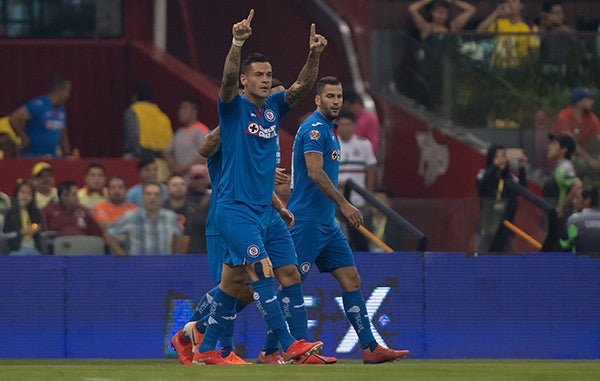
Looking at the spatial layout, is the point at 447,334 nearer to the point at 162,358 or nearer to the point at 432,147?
the point at 162,358

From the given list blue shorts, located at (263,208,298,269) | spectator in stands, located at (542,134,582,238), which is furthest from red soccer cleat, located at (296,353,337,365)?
spectator in stands, located at (542,134,582,238)

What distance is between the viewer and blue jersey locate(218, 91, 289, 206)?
1241cm

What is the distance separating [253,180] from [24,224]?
4.54 metres

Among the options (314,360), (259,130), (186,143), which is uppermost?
(259,130)

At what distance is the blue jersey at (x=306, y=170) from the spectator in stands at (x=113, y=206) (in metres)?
3.23

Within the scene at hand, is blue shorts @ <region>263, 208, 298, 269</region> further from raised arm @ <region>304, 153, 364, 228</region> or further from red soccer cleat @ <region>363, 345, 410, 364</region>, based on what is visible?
red soccer cleat @ <region>363, 345, 410, 364</region>

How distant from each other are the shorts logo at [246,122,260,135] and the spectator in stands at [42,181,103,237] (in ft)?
14.4

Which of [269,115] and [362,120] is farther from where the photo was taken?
[362,120]

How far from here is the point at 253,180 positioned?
1243cm

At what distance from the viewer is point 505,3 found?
21.0 meters

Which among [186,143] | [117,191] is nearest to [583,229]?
[117,191]

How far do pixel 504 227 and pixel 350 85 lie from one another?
4.51 meters

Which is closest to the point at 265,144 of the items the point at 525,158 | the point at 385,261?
the point at 385,261

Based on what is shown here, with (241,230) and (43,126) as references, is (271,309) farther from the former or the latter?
(43,126)
